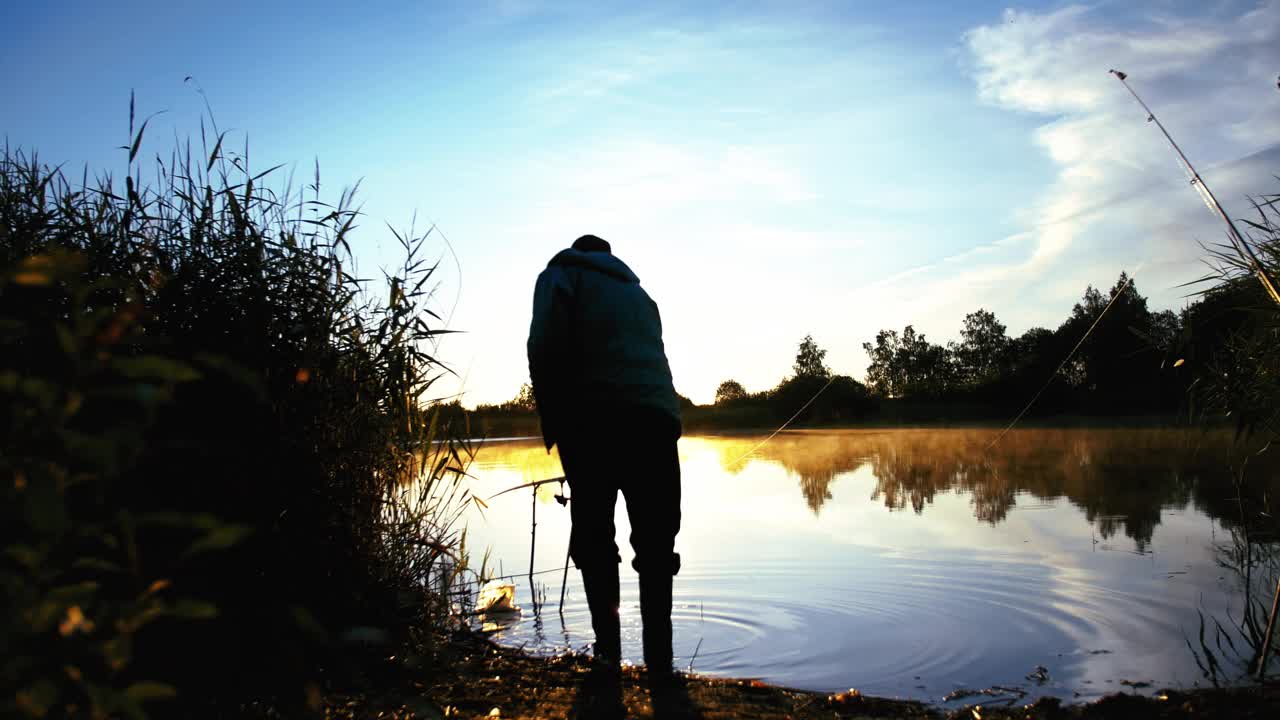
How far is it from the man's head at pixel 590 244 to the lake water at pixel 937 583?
2064 millimetres

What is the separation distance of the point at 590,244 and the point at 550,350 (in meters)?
0.66

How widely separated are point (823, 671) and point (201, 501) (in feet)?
9.08

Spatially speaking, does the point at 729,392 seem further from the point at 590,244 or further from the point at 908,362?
the point at 590,244

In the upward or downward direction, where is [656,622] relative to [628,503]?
downward

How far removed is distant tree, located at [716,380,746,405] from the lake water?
30.4 metres

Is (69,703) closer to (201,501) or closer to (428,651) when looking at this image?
(201,501)

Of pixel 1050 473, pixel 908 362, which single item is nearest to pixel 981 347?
pixel 908 362

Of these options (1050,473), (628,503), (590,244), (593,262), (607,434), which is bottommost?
(1050,473)

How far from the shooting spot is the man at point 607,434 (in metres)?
3.77

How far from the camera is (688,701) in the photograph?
11.2ft

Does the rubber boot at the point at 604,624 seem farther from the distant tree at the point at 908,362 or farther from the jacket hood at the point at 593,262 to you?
the distant tree at the point at 908,362

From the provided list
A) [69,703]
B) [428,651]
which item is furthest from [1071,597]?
[69,703]

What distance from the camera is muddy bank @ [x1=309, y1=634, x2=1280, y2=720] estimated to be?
9.99 ft

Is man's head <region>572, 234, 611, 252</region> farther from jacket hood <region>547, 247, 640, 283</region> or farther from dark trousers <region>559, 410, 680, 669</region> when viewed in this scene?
dark trousers <region>559, 410, 680, 669</region>
